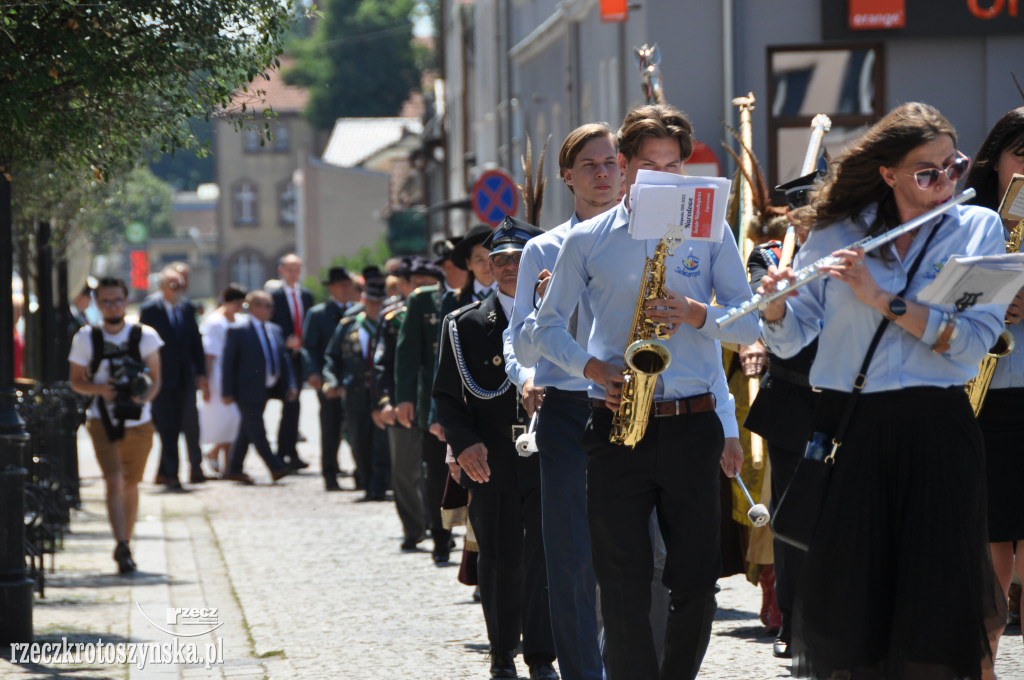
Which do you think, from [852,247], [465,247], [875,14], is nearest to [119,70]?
[465,247]

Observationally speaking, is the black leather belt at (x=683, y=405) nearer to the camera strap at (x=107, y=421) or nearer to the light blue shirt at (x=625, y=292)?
the light blue shirt at (x=625, y=292)

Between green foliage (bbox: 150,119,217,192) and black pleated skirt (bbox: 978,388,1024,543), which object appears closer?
black pleated skirt (bbox: 978,388,1024,543)

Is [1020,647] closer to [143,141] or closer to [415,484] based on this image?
[143,141]

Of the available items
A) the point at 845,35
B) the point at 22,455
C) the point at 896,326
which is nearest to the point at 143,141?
the point at 22,455

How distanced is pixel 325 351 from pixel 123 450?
5967 mm

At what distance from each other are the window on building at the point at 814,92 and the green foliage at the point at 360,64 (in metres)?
80.3

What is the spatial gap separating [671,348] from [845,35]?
1267 cm

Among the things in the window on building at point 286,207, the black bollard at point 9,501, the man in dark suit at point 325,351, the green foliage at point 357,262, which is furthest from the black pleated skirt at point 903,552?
the window on building at point 286,207

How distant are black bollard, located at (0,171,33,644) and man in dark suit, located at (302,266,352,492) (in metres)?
8.37

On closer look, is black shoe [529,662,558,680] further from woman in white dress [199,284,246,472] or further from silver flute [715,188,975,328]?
woman in white dress [199,284,246,472]

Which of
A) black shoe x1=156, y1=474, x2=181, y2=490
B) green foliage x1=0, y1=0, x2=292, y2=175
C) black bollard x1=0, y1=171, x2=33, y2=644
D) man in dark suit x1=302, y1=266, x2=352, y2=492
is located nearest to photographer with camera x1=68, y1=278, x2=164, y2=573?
→ black bollard x1=0, y1=171, x2=33, y2=644

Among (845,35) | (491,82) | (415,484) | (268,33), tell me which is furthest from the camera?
(491,82)

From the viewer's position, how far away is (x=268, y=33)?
24.9 feet

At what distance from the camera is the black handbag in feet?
14.8
